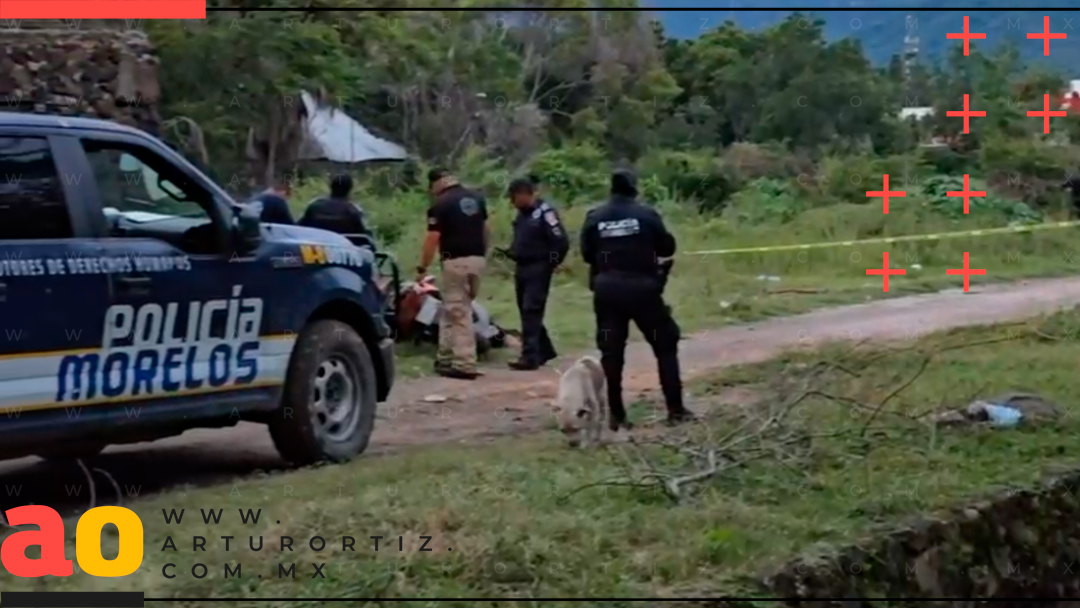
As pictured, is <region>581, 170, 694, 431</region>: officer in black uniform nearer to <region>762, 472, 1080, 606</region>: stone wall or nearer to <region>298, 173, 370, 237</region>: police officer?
<region>762, 472, 1080, 606</region>: stone wall

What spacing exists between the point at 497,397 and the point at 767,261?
36.0ft

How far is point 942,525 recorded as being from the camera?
7109 millimetres

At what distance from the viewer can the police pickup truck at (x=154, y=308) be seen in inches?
268

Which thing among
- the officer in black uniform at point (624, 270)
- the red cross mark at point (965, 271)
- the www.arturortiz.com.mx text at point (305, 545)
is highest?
the officer in black uniform at point (624, 270)

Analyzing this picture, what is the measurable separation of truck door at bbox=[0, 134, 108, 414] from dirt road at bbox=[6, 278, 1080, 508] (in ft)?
3.21

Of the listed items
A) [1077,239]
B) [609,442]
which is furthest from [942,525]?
[1077,239]

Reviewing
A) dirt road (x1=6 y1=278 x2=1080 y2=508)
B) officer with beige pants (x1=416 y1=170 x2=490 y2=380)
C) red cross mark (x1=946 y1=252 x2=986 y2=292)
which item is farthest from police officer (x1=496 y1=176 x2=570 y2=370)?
red cross mark (x1=946 y1=252 x2=986 y2=292)

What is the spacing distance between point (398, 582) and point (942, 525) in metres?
2.80

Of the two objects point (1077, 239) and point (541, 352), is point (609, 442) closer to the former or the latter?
point (541, 352)

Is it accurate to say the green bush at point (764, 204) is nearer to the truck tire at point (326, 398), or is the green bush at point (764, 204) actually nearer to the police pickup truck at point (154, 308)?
the truck tire at point (326, 398)

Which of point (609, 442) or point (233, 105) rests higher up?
point (233, 105)

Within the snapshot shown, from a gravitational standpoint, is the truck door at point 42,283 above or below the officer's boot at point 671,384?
above

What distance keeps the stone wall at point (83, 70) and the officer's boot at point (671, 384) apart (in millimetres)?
6062

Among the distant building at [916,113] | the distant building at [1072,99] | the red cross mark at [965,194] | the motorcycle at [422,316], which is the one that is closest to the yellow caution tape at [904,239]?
the red cross mark at [965,194]
